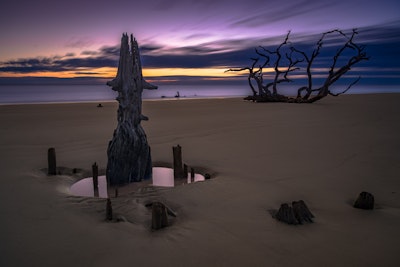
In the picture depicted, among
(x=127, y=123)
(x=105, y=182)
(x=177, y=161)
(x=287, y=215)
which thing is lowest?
(x=105, y=182)

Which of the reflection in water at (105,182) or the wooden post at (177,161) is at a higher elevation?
the wooden post at (177,161)

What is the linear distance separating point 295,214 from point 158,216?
5.23 feet

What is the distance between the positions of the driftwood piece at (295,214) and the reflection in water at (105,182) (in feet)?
7.16

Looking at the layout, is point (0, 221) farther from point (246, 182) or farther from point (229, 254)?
point (246, 182)

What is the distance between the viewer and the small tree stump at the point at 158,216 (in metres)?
3.31

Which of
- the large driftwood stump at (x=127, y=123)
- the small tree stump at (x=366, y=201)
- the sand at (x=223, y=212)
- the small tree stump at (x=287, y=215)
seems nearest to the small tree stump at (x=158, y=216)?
the sand at (x=223, y=212)

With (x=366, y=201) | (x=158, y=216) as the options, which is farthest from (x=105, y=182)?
(x=366, y=201)

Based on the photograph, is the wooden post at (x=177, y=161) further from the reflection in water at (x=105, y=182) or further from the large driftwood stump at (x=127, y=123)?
the large driftwood stump at (x=127, y=123)

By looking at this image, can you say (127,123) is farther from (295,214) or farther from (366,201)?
(366,201)

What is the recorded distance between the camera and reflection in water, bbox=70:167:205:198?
16.0 ft

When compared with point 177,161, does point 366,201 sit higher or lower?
lower

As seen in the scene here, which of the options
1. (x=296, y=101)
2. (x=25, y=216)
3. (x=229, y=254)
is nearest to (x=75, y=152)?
(x=25, y=216)

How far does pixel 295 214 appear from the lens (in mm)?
3482

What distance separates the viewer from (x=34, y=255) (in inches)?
112
